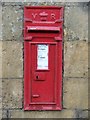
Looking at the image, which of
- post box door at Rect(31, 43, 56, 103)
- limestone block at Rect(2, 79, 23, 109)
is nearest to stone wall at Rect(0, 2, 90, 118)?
limestone block at Rect(2, 79, 23, 109)

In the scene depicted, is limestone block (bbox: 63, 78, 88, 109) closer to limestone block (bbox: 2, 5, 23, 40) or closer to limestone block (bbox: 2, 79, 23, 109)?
limestone block (bbox: 2, 79, 23, 109)

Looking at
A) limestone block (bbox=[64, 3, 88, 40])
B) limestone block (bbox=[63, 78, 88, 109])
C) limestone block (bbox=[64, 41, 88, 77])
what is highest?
limestone block (bbox=[64, 3, 88, 40])

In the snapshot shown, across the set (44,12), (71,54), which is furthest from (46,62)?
(44,12)

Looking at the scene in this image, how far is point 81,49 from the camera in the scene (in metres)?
5.46

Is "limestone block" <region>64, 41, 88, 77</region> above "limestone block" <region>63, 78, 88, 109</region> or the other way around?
above

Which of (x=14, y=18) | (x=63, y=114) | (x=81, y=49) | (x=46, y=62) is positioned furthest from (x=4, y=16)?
(x=63, y=114)

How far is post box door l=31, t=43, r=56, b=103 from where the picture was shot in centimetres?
537

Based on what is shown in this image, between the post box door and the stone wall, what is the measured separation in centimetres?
19

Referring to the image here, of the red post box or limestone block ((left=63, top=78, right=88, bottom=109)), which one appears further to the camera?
limestone block ((left=63, top=78, right=88, bottom=109))

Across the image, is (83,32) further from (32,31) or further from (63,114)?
(63,114)

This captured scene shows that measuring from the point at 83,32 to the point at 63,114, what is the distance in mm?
1299

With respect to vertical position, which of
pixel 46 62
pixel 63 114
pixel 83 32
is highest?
pixel 83 32

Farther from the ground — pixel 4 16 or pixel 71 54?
pixel 4 16

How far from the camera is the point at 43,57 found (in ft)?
17.6
